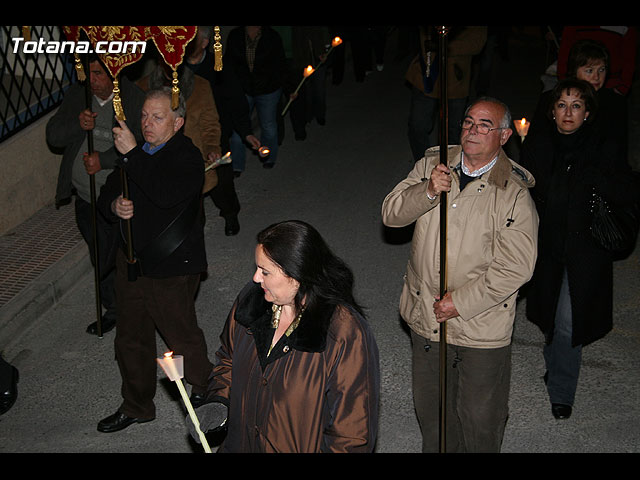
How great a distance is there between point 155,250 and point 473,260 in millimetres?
2007

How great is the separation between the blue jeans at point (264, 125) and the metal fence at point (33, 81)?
1.98m

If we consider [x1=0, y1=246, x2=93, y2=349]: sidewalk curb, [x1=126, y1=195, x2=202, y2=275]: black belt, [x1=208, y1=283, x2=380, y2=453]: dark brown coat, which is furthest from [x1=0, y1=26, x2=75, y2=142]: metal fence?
[x1=208, y1=283, x2=380, y2=453]: dark brown coat

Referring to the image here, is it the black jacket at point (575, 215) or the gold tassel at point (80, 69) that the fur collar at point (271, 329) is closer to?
the black jacket at point (575, 215)

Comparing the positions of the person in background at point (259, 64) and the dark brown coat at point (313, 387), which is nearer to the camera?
the dark brown coat at point (313, 387)

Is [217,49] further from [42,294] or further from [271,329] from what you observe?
[42,294]

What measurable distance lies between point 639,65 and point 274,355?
15.7 meters

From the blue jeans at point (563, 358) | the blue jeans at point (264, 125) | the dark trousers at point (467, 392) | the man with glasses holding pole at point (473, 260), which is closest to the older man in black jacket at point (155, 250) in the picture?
the man with glasses holding pole at point (473, 260)

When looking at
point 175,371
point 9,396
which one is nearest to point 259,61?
point 9,396

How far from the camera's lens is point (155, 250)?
18.1ft

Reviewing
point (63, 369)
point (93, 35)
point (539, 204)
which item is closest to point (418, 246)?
point (539, 204)

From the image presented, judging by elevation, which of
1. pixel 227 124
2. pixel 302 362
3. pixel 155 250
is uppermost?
pixel 302 362

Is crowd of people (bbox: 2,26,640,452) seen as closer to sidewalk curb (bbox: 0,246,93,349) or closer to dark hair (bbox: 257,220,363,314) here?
dark hair (bbox: 257,220,363,314)

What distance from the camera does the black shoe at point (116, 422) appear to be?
19.2 ft

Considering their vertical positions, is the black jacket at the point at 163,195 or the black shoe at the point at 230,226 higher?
the black jacket at the point at 163,195
